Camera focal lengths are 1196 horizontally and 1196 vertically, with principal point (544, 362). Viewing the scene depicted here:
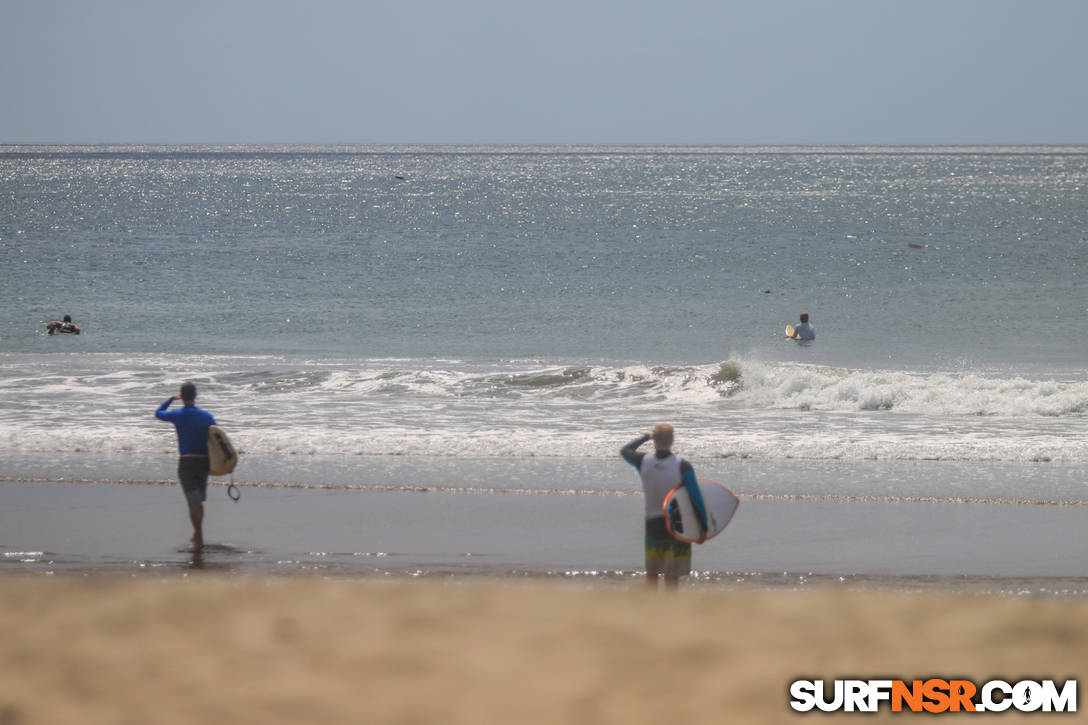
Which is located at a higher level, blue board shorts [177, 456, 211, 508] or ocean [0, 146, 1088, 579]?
blue board shorts [177, 456, 211, 508]

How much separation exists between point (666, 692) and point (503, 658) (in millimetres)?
1130

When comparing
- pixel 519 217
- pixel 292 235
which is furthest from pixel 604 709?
pixel 519 217

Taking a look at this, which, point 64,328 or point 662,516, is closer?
point 662,516

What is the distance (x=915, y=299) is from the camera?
40.6m

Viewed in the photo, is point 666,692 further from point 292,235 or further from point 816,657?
point 292,235

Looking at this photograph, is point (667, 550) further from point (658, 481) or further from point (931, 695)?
point (931, 695)

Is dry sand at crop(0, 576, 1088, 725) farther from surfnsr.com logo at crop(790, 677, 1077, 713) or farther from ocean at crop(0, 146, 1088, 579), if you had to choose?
ocean at crop(0, 146, 1088, 579)

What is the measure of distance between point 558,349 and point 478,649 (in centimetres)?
2333

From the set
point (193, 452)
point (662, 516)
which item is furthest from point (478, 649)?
point (193, 452)

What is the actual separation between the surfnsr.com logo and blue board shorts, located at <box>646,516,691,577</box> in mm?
2343

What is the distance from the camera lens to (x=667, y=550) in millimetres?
9164

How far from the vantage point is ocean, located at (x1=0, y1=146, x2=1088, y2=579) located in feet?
53.4

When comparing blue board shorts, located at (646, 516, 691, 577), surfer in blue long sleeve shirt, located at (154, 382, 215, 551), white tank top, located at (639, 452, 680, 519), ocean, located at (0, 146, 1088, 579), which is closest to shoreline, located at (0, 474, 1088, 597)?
surfer in blue long sleeve shirt, located at (154, 382, 215, 551)

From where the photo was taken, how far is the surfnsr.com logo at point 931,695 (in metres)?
6.54
